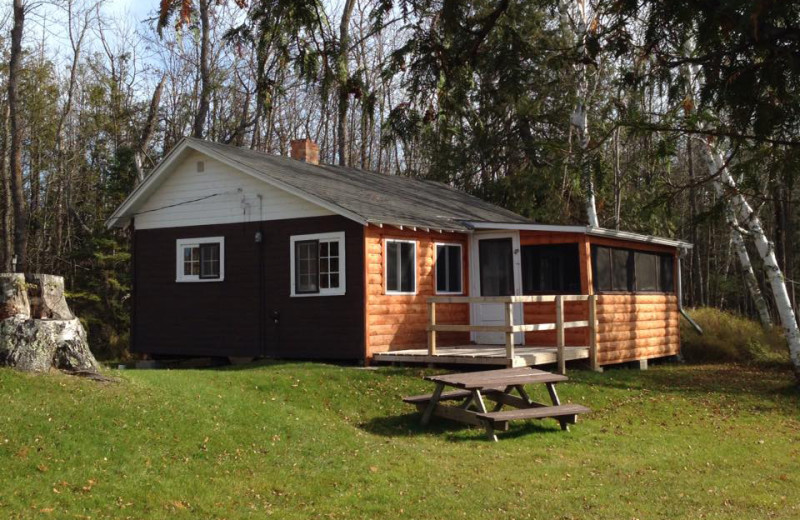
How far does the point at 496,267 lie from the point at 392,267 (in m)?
2.62

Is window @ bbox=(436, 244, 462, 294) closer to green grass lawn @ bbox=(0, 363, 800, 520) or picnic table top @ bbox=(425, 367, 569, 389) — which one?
green grass lawn @ bbox=(0, 363, 800, 520)

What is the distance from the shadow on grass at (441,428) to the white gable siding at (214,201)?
5770mm

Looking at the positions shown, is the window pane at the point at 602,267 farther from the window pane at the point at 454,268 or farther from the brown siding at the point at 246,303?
the brown siding at the point at 246,303

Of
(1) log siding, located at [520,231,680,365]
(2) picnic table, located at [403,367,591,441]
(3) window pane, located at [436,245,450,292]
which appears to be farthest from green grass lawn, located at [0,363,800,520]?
(3) window pane, located at [436,245,450,292]

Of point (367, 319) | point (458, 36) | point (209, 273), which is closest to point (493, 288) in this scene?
point (367, 319)

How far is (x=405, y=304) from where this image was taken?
1711 centimetres

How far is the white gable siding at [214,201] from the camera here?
17.4m

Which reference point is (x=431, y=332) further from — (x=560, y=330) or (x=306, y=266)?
(x=306, y=266)

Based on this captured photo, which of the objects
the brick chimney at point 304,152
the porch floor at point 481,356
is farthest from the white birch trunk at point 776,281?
the brick chimney at point 304,152

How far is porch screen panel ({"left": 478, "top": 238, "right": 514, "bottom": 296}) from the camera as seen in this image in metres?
18.1

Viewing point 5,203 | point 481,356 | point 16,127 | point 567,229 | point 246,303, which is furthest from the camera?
point 5,203

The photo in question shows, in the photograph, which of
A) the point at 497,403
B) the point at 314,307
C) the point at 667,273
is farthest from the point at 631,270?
the point at 497,403

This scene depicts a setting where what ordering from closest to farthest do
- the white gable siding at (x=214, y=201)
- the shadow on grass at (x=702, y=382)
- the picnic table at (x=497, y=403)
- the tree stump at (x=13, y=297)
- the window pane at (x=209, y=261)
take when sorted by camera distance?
the tree stump at (x=13, y=297), the picnic table at (x=497, y=403), the shadow on grass at (x=702, y=382), the white gable siding at (x=214, y=201), the window pane at (x=209, y=261)

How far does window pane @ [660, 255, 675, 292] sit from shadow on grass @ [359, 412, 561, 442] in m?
9.21
